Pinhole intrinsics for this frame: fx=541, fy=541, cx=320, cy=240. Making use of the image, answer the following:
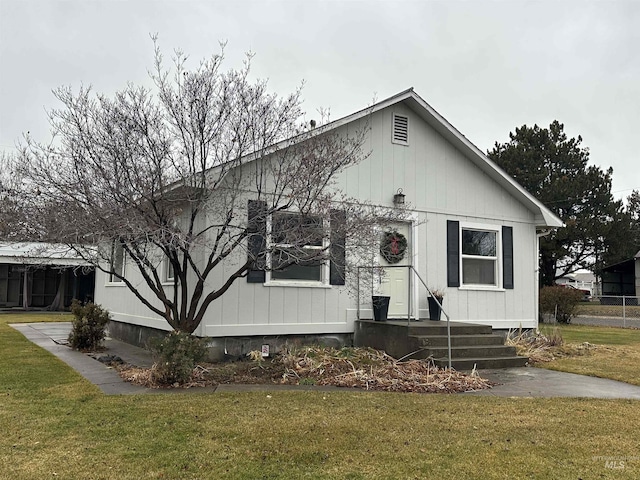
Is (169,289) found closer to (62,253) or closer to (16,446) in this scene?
(62,253)

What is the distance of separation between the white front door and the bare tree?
2.55m

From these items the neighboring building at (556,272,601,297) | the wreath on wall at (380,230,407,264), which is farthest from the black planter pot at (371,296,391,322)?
the neighboring building at (556,272,601,297)

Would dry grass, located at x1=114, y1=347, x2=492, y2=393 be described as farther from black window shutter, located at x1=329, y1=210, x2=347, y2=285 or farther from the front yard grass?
the front yard grass

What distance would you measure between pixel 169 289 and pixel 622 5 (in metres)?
10.9

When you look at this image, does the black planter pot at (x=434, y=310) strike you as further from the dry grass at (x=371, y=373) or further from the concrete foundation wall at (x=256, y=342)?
the dry grass at (x=371, y=373)

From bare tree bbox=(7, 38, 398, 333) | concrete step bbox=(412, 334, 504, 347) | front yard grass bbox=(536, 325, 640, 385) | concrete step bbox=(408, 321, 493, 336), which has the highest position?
bare tree bbox=(7, 38, 398, 333)

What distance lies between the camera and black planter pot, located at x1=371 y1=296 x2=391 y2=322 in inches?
399

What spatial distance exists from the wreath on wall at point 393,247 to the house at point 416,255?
2 cm

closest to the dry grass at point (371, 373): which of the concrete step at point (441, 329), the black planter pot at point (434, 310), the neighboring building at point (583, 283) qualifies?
the concrete step at point (441, 329)

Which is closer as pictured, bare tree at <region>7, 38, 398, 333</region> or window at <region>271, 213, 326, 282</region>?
bare tree at <region>7, 38, 398, 333</region>

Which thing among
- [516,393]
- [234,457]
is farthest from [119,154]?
[516,393]

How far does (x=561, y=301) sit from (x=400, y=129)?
1431 centimetres

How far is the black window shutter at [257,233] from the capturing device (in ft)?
26.0

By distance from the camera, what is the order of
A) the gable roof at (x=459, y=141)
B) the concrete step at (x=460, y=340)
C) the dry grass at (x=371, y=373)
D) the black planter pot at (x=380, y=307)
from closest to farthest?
Answer: 1. the dry grass at (x=371, y=373)
2. the concrete step at (x=460, y=340)
3. the black planter pot at (x=380, y=307)
4. the gable roof at (x=459, y=141)
